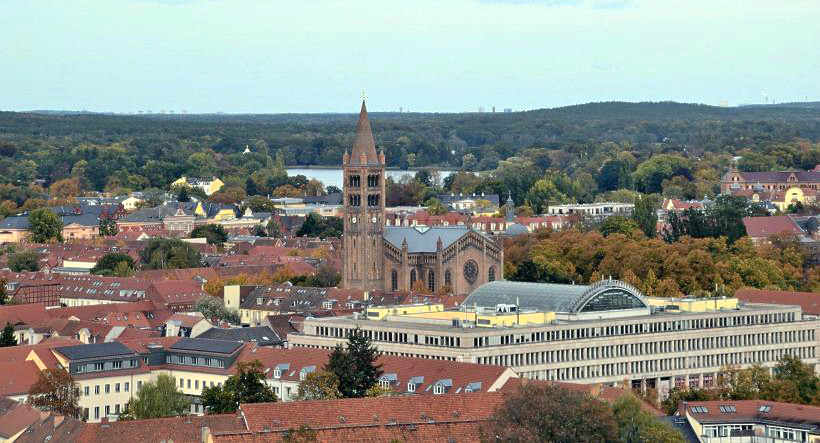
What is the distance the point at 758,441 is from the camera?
3007 inches

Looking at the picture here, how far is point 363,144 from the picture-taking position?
139 meters

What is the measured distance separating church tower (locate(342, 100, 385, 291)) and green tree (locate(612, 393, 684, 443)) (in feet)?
212

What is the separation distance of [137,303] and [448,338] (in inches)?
1216

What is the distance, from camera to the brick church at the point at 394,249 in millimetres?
135500

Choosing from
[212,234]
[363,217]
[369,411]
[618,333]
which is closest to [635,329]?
[618,333]

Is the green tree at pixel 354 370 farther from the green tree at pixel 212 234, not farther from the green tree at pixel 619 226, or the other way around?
the green tree at pixel 212 234

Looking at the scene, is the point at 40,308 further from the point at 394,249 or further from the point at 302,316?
the point at 394,249

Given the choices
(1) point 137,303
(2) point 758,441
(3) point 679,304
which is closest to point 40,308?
(1) point 137,303

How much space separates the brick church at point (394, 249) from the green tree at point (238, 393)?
49.3m

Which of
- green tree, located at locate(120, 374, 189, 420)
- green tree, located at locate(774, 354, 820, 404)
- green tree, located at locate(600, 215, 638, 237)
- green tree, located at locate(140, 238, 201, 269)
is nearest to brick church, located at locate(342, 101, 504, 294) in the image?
green tree, located at locate(140, 238, 201, 269)

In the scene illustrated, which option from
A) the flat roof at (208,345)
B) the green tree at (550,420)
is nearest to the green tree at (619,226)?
A: the flat roof at (208,345)

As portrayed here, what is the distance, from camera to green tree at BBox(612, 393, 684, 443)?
68562mm

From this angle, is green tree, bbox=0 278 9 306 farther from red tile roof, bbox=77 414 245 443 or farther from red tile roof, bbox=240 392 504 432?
red tile roof, bbox=240 392 504 432

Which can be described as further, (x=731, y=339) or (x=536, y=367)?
(x=731, y=339)
